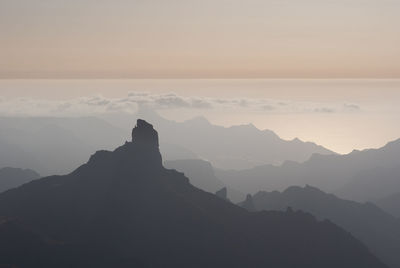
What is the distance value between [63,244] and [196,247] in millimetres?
50577

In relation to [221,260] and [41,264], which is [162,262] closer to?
[221,260]

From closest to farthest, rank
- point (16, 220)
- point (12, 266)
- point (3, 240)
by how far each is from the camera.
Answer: point (12, 266) → point (3, 240) → point (16, 220)

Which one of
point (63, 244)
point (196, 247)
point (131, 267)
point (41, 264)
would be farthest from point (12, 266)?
point (196, 247)

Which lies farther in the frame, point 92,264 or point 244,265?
point 244,265

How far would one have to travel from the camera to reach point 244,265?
644 feet

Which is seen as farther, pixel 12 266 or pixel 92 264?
pixel 92 264

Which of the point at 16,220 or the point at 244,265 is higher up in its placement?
the point at 16,220

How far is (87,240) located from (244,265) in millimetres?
61004

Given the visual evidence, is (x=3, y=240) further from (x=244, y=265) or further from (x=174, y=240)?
(x=244, y=265)

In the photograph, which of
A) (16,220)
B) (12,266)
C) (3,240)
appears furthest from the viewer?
(16,220)

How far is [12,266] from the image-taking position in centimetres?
16675

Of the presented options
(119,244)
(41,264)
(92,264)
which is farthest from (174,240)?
(41,264)

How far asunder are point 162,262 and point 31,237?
158ft

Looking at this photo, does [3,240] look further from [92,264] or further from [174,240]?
[174,240]
